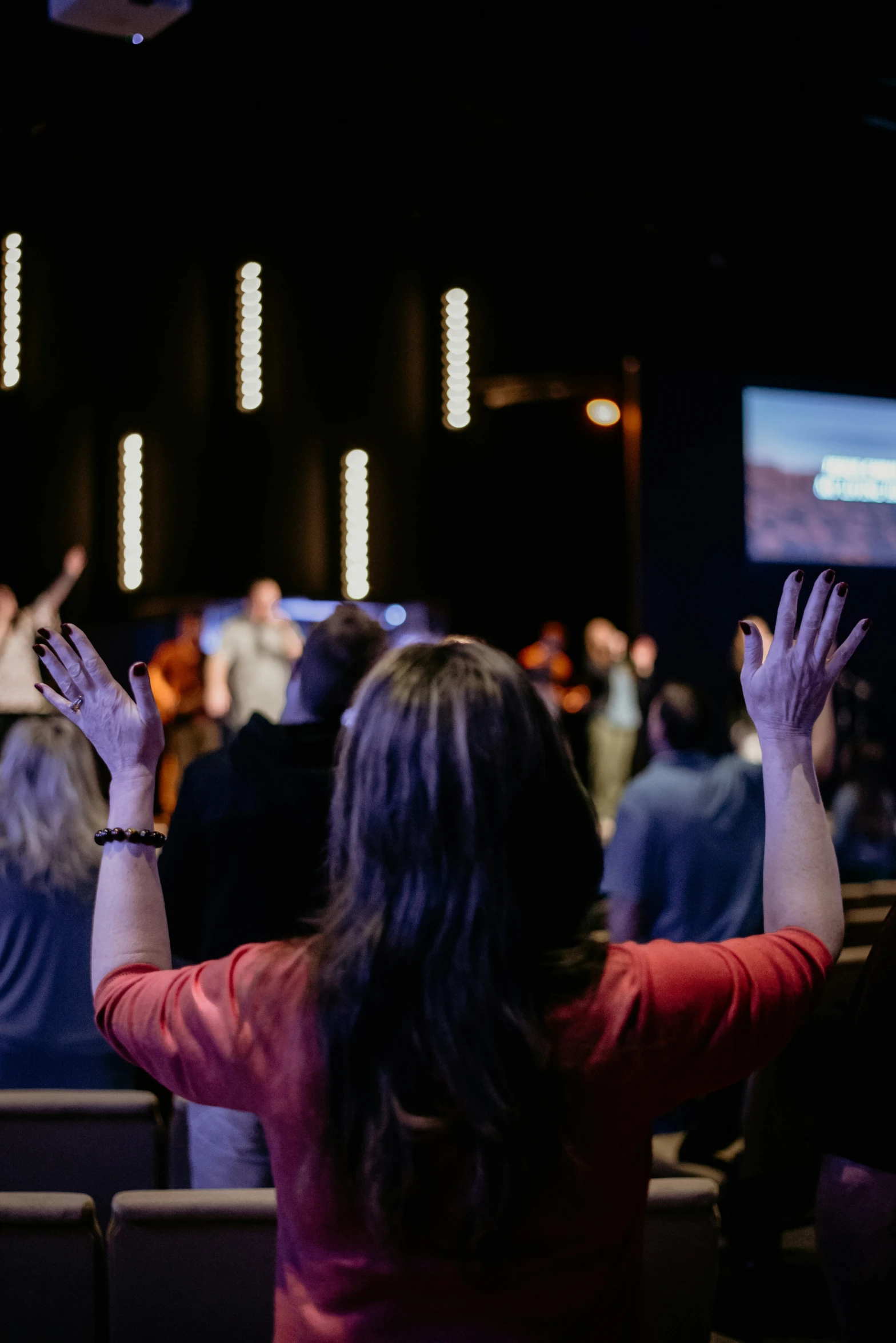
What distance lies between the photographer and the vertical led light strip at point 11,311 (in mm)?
8836

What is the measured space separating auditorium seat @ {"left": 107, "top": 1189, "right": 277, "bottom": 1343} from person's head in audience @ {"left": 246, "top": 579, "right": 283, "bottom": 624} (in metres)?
6.97

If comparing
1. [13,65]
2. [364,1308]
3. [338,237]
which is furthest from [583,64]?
[364,1308]

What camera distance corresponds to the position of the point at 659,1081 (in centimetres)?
99

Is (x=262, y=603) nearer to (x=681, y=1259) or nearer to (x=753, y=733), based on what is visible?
(x=753, y=733)

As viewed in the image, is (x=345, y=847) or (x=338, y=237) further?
(x=338, y=237)

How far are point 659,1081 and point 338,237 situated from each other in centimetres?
971

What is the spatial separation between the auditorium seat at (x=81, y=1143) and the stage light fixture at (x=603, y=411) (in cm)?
922

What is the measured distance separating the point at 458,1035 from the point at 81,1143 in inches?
58.3

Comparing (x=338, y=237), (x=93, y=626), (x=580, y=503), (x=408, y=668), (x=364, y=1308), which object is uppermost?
(x=338, y=237)

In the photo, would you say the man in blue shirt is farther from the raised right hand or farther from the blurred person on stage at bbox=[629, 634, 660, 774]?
the blurred person on stage at bbox=[629, 634, 660, 774]

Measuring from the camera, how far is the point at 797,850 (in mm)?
1149

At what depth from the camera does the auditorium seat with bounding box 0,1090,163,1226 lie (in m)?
2.09

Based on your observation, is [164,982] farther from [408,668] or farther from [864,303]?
[864,303]

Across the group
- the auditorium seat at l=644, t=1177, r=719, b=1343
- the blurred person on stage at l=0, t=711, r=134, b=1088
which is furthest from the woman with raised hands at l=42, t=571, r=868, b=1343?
the blurred person on stage at l=0, t=711, r=134, b=1088
